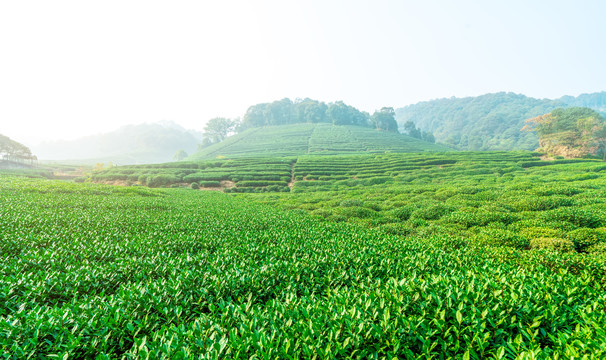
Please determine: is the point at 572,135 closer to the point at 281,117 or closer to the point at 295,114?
the point at 295,114

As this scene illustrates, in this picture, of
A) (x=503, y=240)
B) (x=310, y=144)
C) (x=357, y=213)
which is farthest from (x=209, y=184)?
(x=310, y=144)

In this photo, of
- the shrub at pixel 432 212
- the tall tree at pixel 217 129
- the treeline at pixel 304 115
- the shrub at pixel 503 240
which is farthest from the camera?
the tall tree at pixel 217 129

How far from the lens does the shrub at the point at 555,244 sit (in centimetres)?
842

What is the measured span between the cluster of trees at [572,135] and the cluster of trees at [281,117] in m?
83.7

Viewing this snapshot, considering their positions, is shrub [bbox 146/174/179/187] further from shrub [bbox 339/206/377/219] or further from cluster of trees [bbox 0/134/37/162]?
cluster of trees [bbox 0/134/37/162]

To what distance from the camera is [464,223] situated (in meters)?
12.8

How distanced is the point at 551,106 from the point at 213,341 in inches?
10319

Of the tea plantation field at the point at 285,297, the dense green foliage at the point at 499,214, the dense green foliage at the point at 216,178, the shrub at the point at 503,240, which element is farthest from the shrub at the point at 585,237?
the dense green foliage at the point at 216,178

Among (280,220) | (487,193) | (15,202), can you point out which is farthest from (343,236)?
(15,202)

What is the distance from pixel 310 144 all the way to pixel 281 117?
64199mm

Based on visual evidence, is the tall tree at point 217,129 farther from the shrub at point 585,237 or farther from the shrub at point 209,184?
the shrub at point 585,237

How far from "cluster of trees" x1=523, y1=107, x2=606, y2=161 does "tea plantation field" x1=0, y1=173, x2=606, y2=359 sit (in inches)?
2325

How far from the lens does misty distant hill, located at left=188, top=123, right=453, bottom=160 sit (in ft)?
280

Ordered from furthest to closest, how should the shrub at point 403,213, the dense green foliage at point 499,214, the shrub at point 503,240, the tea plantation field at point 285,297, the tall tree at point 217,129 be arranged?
the tall tree at point 217,129 < the shrub at point 403,213 < the dense green foliage at point 499,214 < the shrub at point 503,240 < the tea plantation field at point 285,297
